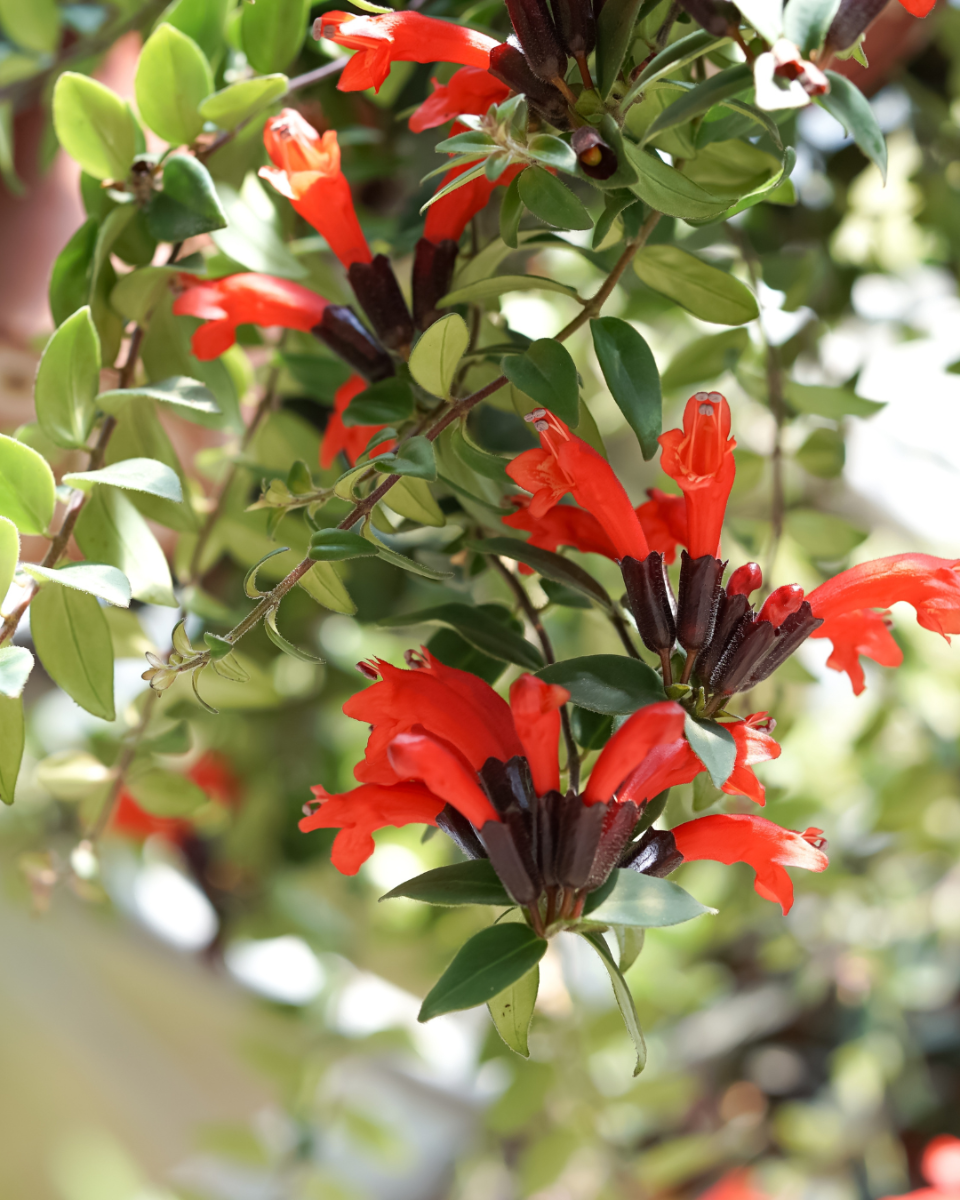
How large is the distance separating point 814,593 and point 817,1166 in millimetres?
818

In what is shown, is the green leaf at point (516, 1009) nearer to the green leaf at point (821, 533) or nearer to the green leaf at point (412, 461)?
the green leaf at point (412, 461)

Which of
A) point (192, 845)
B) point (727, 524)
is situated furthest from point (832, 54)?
point (192, 845)

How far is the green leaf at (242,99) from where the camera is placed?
0.29 m

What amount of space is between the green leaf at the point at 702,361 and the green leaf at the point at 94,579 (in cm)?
24

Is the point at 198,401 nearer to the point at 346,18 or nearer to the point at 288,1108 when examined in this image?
the point at 346,18

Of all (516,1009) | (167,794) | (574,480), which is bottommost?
(167,794)

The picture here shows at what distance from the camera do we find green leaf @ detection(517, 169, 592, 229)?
0.74 ft

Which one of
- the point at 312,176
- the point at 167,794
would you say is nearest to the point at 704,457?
the point at 312,176

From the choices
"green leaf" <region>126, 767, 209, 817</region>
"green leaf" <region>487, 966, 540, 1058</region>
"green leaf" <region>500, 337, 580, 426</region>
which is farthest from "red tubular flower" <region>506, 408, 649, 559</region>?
"green leaf" <region>126, 767, 209, 817</region>

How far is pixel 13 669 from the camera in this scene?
23 cm

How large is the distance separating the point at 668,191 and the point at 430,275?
0.29 feet

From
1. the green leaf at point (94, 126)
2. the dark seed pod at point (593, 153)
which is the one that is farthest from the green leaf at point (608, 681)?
the green leaf at point (94, 126)

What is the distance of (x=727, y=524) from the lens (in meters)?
0.44

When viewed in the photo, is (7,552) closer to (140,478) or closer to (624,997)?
(140,478)
